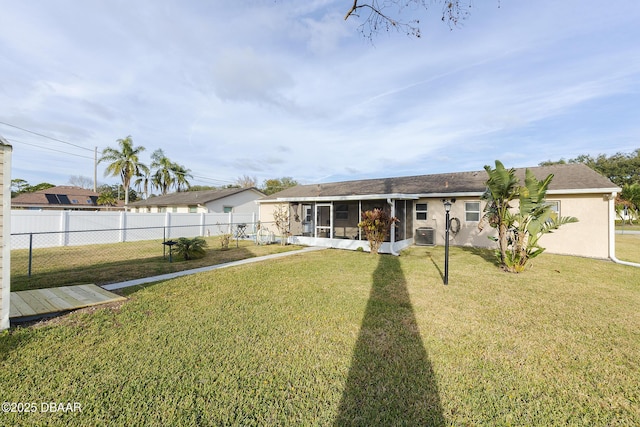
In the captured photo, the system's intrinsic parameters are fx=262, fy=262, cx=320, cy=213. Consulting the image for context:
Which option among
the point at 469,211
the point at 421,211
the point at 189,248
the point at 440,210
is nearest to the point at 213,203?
the point at 189,248

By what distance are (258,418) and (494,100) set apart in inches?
689

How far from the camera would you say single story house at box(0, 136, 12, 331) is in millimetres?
3676

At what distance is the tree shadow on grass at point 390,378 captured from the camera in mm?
2334

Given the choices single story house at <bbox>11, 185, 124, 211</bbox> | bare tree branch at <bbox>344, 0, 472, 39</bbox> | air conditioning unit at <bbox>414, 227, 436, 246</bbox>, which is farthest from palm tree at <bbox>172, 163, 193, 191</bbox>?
bare tree branch at <bbox>344, 0, 472, 39</bbox>

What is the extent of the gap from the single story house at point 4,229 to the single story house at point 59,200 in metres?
34.4

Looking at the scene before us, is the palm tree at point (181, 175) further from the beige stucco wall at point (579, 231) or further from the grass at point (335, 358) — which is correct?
the beige stucco wall at point (579, 231)

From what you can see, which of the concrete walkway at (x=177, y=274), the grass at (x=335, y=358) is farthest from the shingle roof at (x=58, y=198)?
the grass at (x=335, y=358)

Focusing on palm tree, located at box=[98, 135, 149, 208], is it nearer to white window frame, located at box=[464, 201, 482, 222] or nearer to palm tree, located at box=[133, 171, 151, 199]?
palm tree, located at box=[133, 171, 151, 199]

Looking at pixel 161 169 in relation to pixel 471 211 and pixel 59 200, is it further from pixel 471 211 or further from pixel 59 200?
pixel 471 211

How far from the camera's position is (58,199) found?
3475 centimetres

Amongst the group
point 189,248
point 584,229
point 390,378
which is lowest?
point 390,378

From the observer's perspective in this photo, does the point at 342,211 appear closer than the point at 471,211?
No

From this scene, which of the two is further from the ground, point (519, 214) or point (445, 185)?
point (445, 185)

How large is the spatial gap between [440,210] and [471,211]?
1365mm
